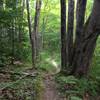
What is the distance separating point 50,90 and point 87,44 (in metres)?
2.33

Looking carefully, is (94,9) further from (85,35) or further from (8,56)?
(8,56)

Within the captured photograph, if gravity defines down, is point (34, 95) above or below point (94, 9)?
below

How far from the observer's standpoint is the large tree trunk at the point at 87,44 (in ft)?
23.1

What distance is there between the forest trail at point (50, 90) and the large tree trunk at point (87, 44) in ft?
3.76

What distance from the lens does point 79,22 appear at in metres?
7.67

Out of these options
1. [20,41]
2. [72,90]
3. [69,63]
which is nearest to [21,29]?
→ [20,41]

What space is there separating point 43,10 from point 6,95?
57.6 feet

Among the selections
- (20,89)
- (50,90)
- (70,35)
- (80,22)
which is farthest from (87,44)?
(20,89)

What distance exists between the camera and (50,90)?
6.44 meters

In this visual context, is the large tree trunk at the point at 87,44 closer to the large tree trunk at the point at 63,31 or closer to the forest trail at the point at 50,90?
the large tree trunk at the point at 63,31

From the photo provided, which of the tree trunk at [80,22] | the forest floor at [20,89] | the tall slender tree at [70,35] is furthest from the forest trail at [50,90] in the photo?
the tall slender tree at [70,35]

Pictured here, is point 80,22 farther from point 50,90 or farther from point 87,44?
point 50,90

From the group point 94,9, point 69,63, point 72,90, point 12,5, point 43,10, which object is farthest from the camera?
point 43,10

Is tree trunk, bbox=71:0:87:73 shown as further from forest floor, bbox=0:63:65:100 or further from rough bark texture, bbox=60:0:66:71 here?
forest floor, bbox=0:63:65:100
